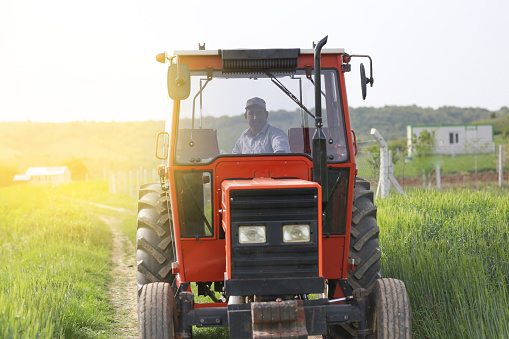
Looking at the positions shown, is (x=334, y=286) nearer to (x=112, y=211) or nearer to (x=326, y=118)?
(x=326, y=118)

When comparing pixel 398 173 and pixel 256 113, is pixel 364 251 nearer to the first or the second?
pixel 256 113

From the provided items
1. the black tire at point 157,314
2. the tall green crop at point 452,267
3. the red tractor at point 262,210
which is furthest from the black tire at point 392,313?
the black tire at point 157,314

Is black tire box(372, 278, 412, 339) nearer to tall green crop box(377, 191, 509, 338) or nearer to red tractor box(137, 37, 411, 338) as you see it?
red tractor box(137, 37, 411, 338)

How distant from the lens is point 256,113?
17.7 ft

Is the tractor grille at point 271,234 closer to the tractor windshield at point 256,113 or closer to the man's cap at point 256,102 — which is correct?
the tractor windshield at point 256,113

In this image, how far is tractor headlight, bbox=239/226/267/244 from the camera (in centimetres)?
448

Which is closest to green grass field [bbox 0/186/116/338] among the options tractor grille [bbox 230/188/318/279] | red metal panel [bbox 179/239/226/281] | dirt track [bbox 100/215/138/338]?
dirt track [bbox 100/215/138/338]

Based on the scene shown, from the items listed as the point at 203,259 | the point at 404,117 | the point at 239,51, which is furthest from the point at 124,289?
the point at 404,117

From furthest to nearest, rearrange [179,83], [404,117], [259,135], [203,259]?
[404,117] < [259,135] < [203,259] < [179,83]

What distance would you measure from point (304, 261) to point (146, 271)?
162 centimetres

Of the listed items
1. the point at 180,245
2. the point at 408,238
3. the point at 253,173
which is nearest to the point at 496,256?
the point at 408,238

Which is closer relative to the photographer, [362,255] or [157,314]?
[157,314]

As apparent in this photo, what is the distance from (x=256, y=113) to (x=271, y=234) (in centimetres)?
134

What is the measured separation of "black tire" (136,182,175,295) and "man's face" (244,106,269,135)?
105cm
